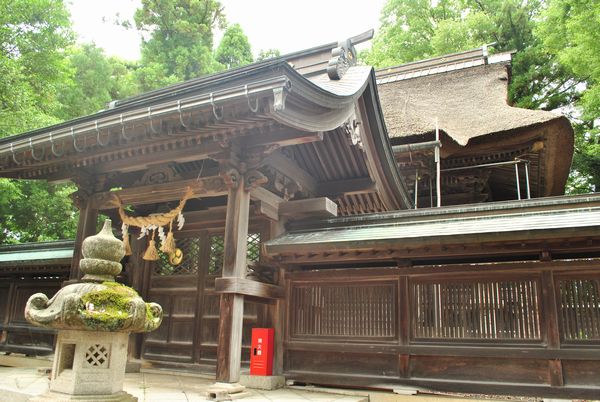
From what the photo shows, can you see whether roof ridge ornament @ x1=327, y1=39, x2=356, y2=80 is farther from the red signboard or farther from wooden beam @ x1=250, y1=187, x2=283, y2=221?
the red signboard

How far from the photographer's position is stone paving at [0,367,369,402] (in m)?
5.25

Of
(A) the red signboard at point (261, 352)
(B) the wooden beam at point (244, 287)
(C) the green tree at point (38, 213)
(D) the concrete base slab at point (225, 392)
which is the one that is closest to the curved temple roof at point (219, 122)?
(B) the wooden beam at point (244, 287)

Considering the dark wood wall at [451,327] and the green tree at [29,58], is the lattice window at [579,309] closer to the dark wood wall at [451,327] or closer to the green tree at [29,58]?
the dark wood wall at [451,327]

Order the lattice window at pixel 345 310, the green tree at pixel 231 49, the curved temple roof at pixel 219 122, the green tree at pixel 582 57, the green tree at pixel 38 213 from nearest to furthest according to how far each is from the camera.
Result: the curved temple roof at pixel 219 122, the lattice window at pixel 345 310, the green tree at pixel 582 57, the green tree at pixel 38 213, the green tree at pixel 231 49

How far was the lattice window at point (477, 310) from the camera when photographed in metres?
5.92

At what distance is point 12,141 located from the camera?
700 centimetres

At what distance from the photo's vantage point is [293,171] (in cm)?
745

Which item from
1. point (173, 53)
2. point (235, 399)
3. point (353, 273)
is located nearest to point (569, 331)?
point (353, 273)

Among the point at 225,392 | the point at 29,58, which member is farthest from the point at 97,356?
the point at 29,58

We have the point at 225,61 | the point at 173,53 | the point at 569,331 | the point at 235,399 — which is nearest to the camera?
the point at 235,399

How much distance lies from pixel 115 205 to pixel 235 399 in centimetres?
396

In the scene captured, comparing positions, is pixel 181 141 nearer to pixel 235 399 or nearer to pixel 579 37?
pixel 235 399

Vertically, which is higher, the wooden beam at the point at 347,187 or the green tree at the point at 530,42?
the green tree at the point at 530,42

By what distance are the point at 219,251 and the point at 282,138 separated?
3.07 meters
